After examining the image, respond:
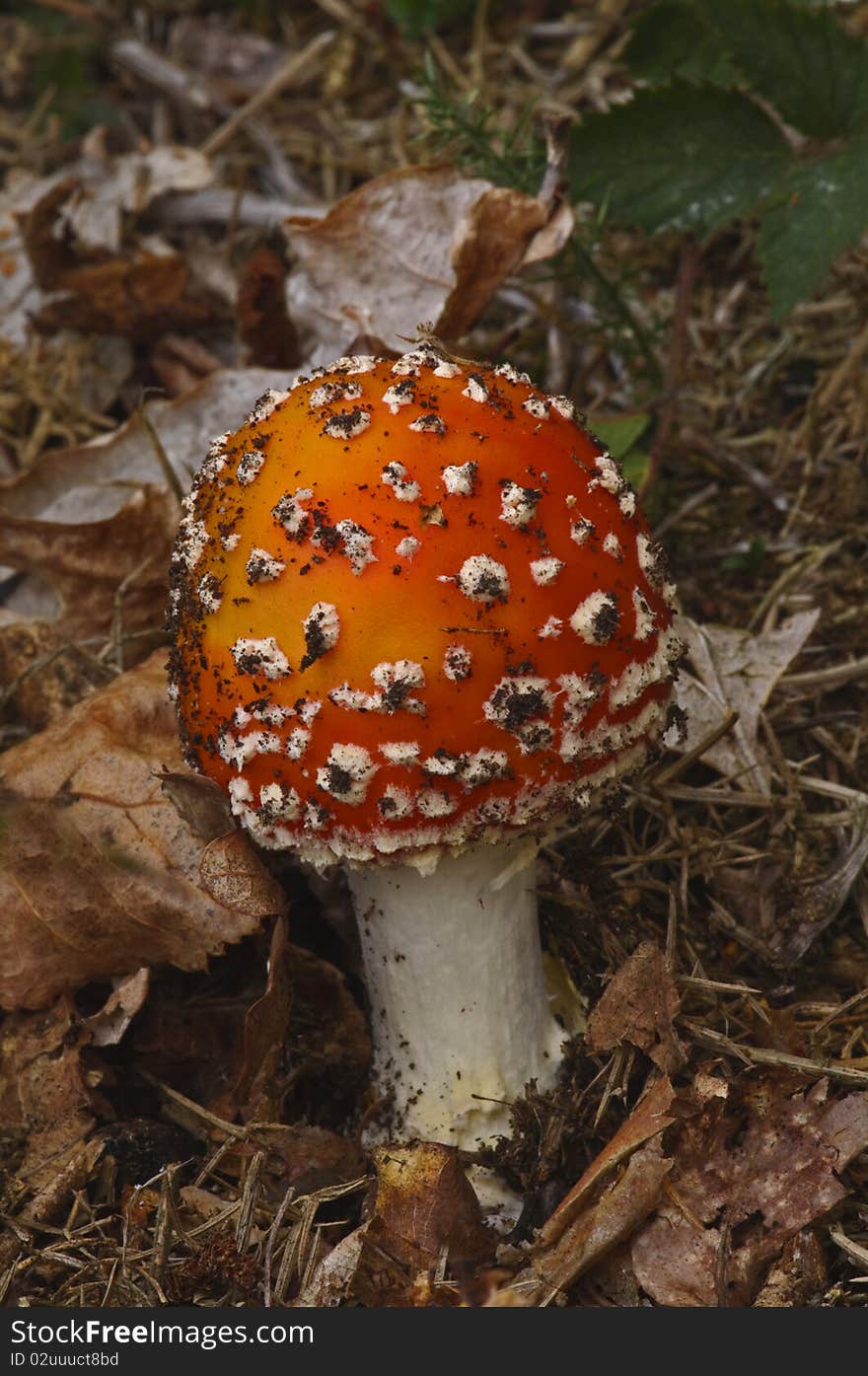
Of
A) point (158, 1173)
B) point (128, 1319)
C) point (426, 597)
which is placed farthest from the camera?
point (158, 1173)

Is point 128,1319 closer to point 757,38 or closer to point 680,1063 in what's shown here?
point 680,1063

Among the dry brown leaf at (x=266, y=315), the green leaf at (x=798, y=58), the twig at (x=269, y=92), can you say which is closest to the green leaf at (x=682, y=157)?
the green leaf at (x=798, y=58)

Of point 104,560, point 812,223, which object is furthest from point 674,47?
point 104,560

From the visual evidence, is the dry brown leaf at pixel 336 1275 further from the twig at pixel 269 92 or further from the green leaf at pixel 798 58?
the twig at pixel 269 92

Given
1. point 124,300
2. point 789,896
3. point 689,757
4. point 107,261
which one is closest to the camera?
point 789,896

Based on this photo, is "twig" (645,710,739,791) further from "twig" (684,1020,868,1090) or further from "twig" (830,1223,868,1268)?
"twig" (830,1223,868,1268)

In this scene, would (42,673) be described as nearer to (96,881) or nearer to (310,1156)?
(96,881)

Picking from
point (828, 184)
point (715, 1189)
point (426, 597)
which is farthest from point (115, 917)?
point (828, 184)
